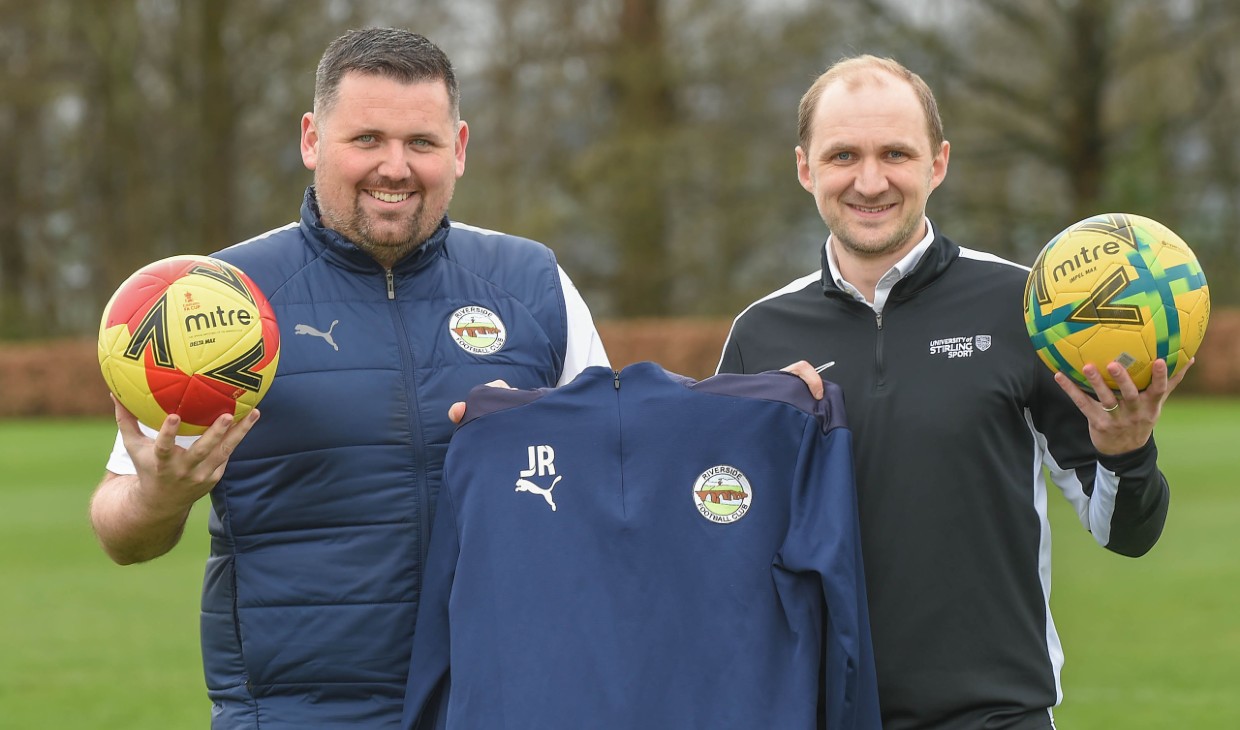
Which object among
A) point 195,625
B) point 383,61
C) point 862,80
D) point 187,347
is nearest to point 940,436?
point 862,80

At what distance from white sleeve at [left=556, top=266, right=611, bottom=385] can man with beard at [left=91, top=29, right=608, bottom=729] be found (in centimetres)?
33

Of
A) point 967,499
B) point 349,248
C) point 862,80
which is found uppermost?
point 862,80

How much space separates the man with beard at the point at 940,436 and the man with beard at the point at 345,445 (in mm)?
1012

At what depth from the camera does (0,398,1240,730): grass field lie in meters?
8.53

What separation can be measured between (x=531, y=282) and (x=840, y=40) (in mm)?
Answer: 24510

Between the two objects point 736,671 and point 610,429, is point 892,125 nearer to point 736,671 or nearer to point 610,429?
point 610,429

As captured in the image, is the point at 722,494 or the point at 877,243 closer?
the point at 722,494

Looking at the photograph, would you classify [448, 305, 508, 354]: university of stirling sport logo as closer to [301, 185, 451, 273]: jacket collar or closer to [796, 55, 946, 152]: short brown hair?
[301, 185, 451, 273]: jacket collar

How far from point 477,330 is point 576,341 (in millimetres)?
363

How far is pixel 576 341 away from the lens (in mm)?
4137

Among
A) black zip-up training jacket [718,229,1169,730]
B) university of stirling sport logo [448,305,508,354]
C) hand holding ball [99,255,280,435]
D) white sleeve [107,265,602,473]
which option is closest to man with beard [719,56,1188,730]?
Answer: black zip-up training jacket [718,229,1169,730]

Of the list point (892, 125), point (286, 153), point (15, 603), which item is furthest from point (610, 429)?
point (286, 153)

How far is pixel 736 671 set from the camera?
3.50m

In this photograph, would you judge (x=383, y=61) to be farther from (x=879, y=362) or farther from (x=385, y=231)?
(x=879, y=362)
